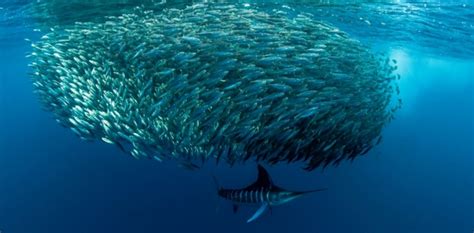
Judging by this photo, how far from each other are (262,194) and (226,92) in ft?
6.95

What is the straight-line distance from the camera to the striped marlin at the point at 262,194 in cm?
674

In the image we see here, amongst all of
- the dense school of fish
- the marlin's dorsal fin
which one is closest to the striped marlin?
the marlin's dorsal fin

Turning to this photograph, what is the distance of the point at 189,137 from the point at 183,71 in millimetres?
1359

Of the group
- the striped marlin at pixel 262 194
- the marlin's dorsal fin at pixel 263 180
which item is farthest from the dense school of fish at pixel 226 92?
the striped marlin at pixel 262 194

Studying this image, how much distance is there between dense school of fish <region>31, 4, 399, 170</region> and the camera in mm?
7613

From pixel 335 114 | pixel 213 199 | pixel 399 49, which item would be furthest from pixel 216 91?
pixel 399 49

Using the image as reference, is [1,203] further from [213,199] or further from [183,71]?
[183,71]

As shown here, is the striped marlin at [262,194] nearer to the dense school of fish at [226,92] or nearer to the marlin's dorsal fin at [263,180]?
the marlin's dorsal fin at [263,180]

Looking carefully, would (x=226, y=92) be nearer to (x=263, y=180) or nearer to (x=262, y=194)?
(x=263, y=180)

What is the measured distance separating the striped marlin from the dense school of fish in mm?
884

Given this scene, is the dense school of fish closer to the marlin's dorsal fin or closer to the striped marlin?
the marlin's dorsal fin

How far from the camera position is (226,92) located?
25.7 ft

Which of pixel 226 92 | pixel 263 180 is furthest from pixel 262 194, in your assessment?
pixel 226 92

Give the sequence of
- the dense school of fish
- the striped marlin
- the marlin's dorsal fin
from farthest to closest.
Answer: the dense school of fish, the marlin's dorsal fin, the striped marlin
